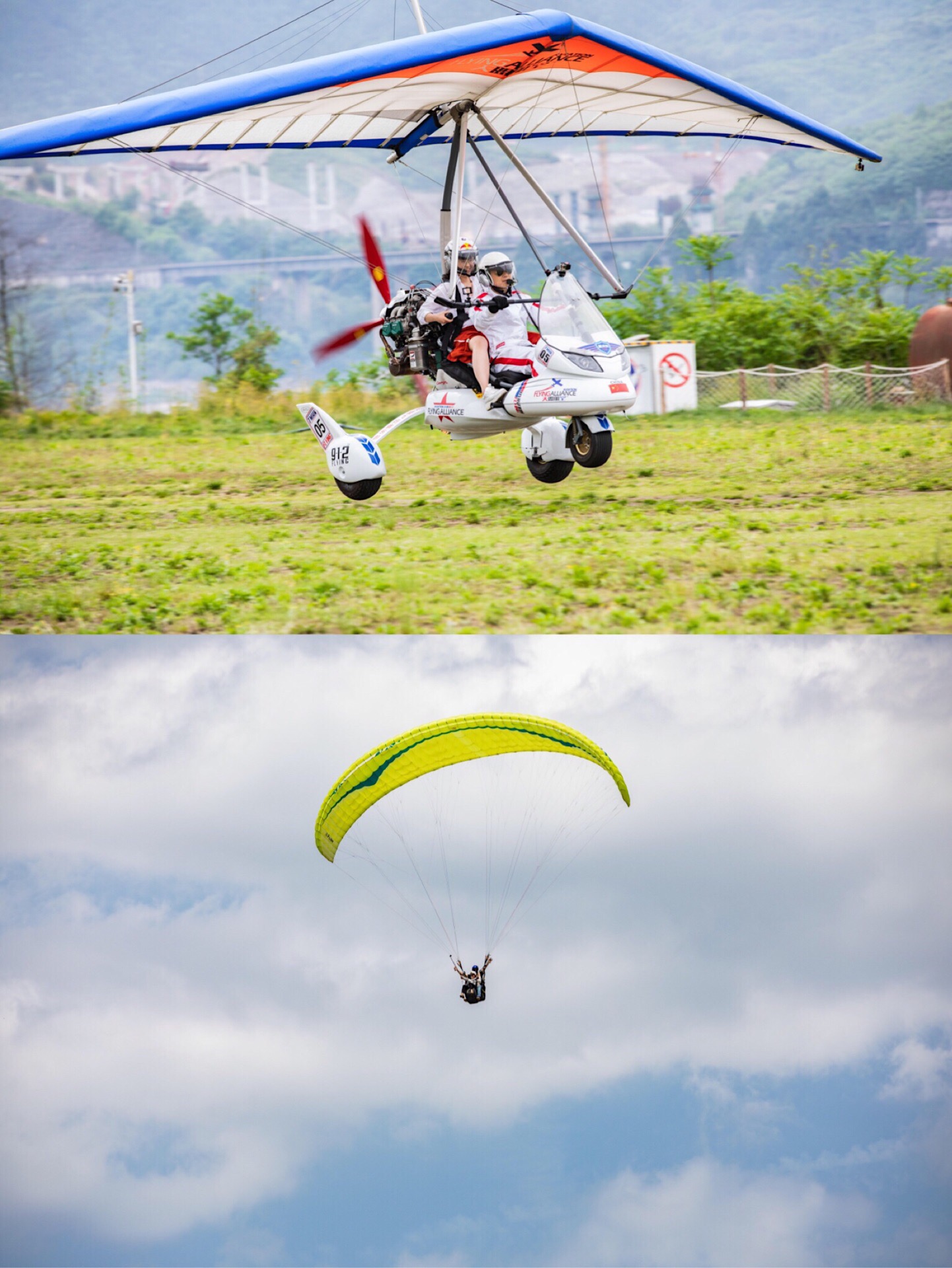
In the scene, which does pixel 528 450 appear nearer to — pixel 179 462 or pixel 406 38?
pixel 406 38

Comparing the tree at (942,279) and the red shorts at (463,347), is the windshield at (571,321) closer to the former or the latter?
the red shorts at (463,347)

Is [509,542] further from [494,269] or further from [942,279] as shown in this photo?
[942,279]

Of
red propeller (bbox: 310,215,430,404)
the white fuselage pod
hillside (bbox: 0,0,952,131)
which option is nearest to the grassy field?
the white fuselage pod

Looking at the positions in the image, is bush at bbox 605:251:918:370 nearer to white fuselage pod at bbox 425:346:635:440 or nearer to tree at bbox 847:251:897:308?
tree at bbox 847:251:897:308

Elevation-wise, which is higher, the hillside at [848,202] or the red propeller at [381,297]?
the hillside at [848,202]

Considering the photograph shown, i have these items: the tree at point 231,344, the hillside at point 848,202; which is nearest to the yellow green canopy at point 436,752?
the tree at point 231,344

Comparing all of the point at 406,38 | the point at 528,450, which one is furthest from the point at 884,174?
the point at 406,38
